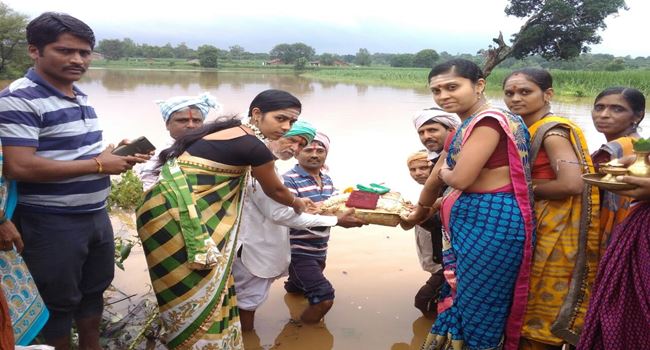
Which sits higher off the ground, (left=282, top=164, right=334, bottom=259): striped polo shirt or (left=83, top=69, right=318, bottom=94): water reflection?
(left=282, top=164, right=334, bottom=259): striped polo shirt

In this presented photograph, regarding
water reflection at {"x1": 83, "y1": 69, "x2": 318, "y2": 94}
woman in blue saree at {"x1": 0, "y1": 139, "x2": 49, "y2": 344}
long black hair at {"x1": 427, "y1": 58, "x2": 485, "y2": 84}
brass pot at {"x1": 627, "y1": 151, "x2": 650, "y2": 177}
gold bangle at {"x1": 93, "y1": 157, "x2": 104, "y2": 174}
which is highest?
long black hair at {"x1": 427, "y1": 58, "x2": 485, "y2": 84}

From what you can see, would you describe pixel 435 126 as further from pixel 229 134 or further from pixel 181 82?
pixel 181 82

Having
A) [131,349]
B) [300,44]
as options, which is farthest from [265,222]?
[300,44]

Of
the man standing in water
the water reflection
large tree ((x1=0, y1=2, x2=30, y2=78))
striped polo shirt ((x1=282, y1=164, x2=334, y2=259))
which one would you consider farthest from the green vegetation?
large tree ((x1=0, y1=2, x2=30, y2=78))

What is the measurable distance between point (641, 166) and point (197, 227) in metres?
1.98

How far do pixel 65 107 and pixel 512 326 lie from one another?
2462 mm

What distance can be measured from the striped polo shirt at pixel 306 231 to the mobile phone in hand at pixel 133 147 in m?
1.12

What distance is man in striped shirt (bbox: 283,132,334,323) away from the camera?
324cm

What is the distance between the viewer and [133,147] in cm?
240

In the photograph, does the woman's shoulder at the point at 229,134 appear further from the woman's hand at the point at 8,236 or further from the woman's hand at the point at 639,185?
the woman's hand at the point at 639,185

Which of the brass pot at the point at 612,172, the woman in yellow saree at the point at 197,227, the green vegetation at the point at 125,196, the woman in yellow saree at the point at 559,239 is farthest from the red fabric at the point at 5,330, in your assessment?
the green vegetation at the point at 125,196

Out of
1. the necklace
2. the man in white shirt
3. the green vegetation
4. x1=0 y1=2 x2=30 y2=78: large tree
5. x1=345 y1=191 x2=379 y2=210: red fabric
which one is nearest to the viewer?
the necklace

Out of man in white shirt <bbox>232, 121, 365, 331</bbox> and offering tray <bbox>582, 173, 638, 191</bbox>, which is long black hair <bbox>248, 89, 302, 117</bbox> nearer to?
man in white shirt <bbox>232, 121, 365, 331</bbox>

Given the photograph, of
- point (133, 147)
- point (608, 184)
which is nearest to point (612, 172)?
point (608, 184)
